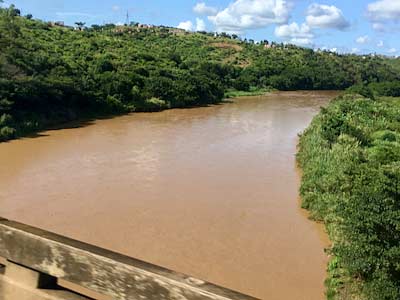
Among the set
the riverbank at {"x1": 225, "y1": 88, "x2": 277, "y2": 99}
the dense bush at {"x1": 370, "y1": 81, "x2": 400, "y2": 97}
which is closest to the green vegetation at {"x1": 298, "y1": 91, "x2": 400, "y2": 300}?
the riverbank at {"x1": 225, "y1": 88, "x2": 277, "y2": 99}

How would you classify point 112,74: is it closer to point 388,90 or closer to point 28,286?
point 28,286

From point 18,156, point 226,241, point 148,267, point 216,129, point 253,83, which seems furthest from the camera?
point 253,83

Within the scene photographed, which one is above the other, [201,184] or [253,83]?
[253,83]

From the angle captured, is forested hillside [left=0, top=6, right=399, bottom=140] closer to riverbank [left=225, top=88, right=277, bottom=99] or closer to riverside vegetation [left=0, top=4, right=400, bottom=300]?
riverside vegetation [left=0, top=4, right=400, bottom=300]

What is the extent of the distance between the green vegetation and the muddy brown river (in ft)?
2.18

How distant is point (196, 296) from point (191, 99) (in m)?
42.6

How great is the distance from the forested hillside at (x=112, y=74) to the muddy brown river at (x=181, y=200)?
285 cm

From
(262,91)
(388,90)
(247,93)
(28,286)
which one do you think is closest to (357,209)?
(28,286)

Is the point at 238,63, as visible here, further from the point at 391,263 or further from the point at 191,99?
the point at 391,263

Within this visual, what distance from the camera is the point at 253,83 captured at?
66.4m

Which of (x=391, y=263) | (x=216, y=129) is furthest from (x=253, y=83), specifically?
(x=391, y=263)

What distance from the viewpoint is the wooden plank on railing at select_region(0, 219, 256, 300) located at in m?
1.65

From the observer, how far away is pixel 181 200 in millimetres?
15680

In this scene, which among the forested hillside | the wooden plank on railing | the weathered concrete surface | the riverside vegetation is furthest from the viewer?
the forested hillside
